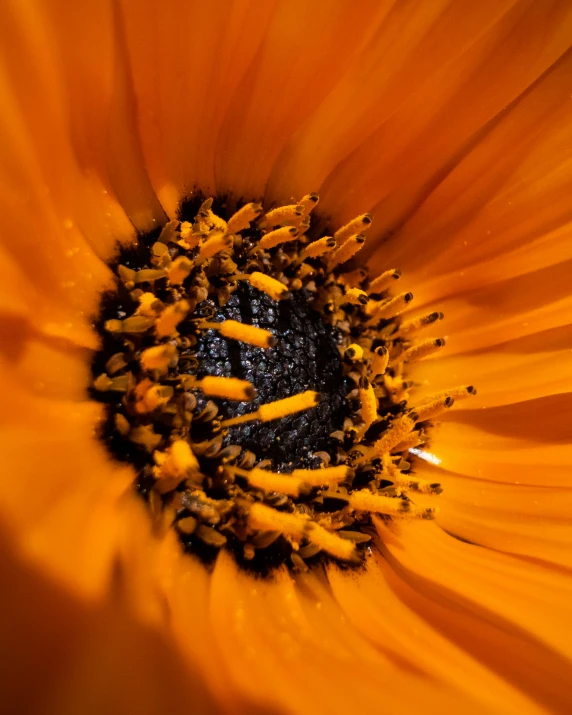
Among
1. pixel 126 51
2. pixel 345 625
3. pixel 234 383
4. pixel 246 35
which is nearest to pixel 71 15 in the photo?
pixel 126 51

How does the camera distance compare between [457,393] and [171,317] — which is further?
[457,393]

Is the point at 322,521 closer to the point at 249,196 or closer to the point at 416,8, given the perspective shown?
the point at 249,196

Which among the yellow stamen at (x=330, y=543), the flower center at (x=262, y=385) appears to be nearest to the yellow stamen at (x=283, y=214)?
the flower center at (x=262, y=385)

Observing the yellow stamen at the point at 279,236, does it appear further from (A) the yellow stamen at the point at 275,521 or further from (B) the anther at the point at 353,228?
(A) the yellow stamen at the point at 275,521

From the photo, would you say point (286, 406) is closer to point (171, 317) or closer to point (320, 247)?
point (171, 317)

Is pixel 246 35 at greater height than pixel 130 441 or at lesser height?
greater

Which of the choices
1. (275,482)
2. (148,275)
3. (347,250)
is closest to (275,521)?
(275,482)
